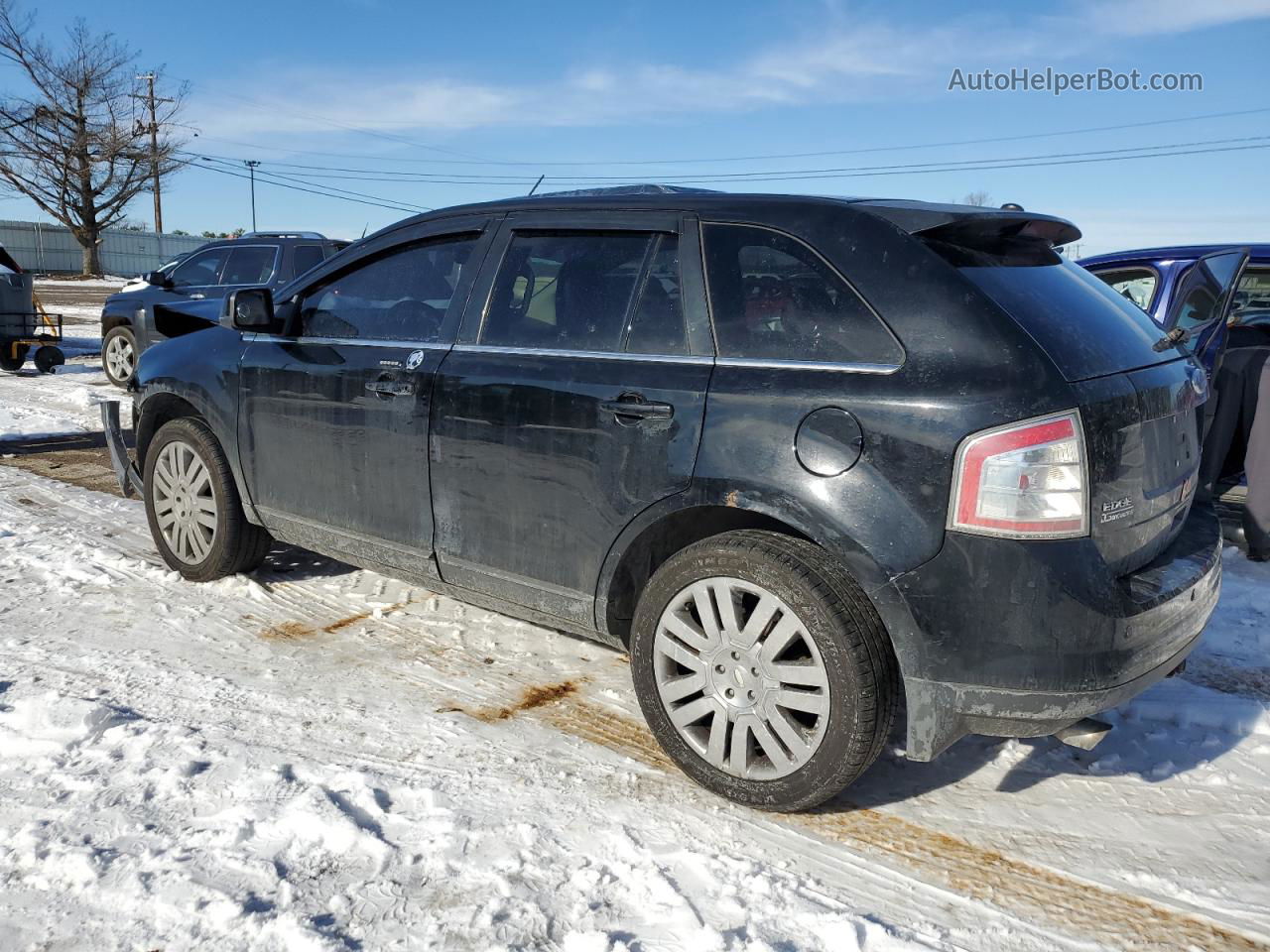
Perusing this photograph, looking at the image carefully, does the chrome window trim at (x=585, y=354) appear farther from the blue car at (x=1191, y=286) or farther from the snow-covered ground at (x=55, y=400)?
the snow-covered ground at (x=55, y=400)

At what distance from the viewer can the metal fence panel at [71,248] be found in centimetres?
4803

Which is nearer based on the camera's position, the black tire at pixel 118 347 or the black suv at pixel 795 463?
the black suv at pixel 795 463

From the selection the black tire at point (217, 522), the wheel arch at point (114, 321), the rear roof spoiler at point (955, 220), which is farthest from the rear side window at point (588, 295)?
the wheel arch at point (114, 321)

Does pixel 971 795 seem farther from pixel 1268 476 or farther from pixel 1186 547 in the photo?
pixel 1268 476

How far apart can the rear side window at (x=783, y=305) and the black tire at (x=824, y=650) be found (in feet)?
1.81

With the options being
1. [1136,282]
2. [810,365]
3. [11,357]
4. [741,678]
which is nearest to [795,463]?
[810,365]

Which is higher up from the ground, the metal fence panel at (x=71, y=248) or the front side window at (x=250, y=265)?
the metal fence panel at (x=71, y=248)

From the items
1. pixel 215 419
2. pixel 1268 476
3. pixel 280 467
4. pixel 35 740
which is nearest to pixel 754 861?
pixel 35 740

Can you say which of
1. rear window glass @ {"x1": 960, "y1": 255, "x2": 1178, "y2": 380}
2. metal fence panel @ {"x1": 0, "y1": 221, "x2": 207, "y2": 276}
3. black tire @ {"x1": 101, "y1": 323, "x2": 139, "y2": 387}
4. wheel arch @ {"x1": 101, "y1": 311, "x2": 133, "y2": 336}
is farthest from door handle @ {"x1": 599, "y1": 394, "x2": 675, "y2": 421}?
metal fence panel @ {"x1": 0, "y1": 221, "x2": 207, "y2": 276}

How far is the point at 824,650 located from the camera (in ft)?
8.66

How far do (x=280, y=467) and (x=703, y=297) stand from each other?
2.20 m

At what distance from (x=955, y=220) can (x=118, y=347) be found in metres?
12.4

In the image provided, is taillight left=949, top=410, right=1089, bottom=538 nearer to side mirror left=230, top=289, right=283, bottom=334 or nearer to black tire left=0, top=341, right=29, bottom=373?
side mirror left=230, top=289, right=283, bottom=334

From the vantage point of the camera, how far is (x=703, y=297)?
9.96ft
